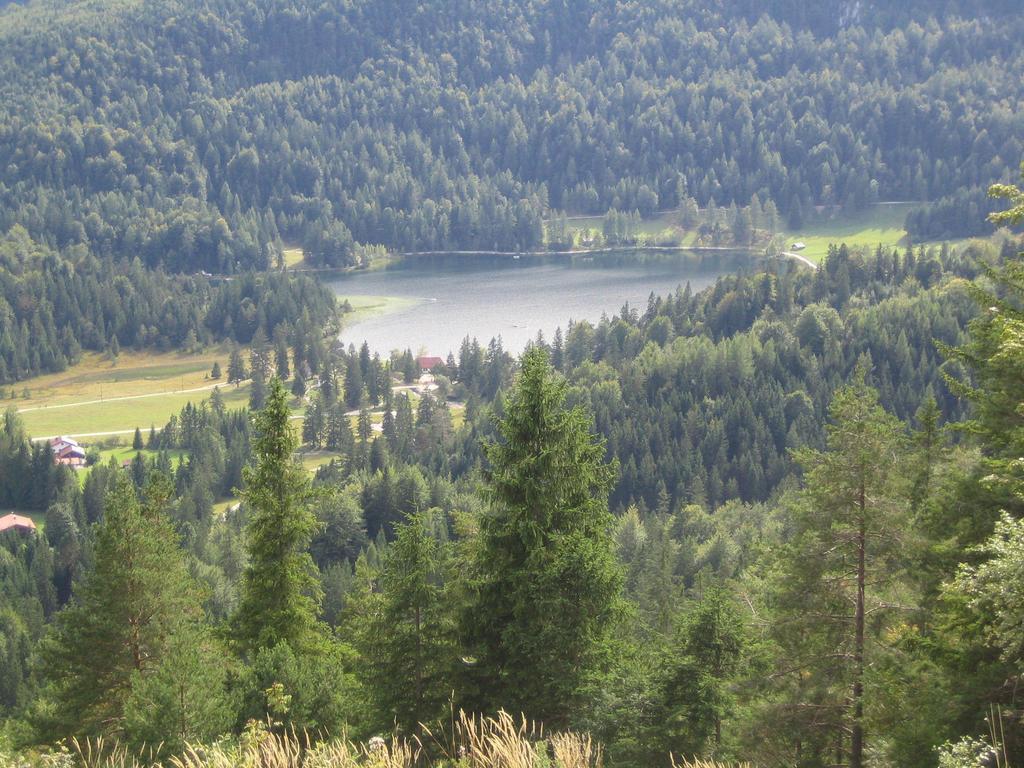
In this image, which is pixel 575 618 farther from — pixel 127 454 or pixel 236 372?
pixel 236 372

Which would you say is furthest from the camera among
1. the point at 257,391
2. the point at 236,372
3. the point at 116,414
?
the point at 236,372

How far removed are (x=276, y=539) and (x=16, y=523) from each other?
8810cm

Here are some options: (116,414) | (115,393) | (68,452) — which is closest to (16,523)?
(68,452)

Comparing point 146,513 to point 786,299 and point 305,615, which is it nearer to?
→ point 305,615

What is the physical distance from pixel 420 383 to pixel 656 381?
4203cm

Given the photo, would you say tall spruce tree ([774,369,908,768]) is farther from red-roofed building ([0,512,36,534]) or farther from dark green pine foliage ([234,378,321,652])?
red-roofed building ([0,512,36,534])

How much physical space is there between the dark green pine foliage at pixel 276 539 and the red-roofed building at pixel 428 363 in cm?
13537

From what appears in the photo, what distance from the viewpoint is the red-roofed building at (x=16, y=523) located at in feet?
359

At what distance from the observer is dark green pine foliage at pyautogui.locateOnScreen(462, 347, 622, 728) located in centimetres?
2691

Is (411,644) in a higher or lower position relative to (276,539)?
lower

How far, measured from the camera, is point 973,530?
68.8 feet

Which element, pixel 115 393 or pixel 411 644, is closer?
pixel 411 644

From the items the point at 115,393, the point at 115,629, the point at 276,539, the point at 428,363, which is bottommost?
the point at 115,393

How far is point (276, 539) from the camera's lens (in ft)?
109
